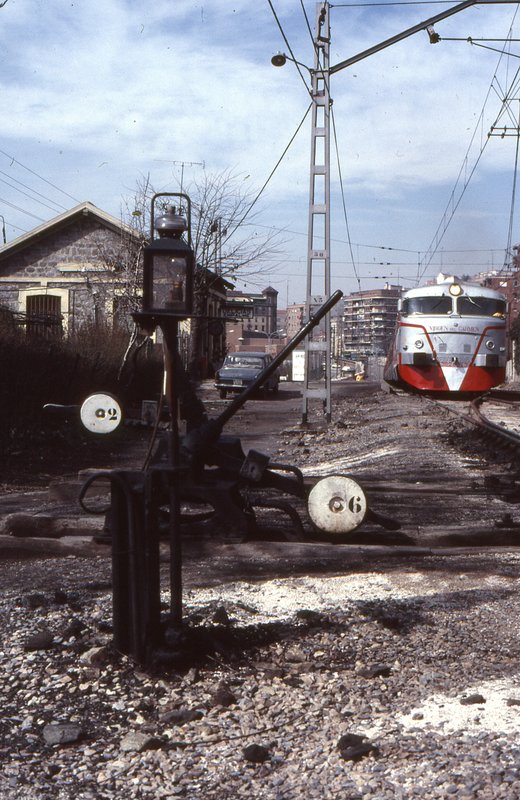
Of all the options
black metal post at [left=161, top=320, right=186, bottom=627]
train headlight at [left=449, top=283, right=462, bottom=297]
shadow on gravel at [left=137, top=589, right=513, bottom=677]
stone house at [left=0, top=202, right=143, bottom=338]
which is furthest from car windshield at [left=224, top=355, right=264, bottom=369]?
black metal post at [left=161, top=320, right=186, bottom=627]

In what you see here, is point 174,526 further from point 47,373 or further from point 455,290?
point 455,290

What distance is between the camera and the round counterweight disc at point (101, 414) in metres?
7.24

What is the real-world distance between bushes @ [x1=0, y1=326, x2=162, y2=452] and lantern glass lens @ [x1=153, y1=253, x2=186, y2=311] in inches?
217

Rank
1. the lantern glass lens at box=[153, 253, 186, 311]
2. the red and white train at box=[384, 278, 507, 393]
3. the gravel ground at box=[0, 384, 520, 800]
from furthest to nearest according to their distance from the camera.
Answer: the red and white train at box=[384, 278, 507, 393]
the lantern glass lens at box=[153, 253, 186, 311]
the gravel ground at box=[0, 384, 520, 800]

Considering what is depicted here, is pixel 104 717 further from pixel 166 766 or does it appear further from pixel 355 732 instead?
pixel 355 732

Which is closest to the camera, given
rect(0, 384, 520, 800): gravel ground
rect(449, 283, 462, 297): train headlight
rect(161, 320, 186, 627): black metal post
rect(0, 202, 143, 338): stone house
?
rect(0, 384, 520, 800): gravel ground

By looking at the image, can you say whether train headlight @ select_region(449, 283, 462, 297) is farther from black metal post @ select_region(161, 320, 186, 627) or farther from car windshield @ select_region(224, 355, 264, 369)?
black metal post @ select_region(161, 320, 186, 627)

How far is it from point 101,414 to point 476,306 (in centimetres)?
1602

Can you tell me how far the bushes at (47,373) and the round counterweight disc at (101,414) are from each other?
67.9 inches

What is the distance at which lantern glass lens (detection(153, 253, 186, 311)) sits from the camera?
3.67 m

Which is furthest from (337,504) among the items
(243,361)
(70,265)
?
(70,265)

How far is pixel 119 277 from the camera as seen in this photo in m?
35.5

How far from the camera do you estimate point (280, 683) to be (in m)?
3.55

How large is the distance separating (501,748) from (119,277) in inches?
1335
